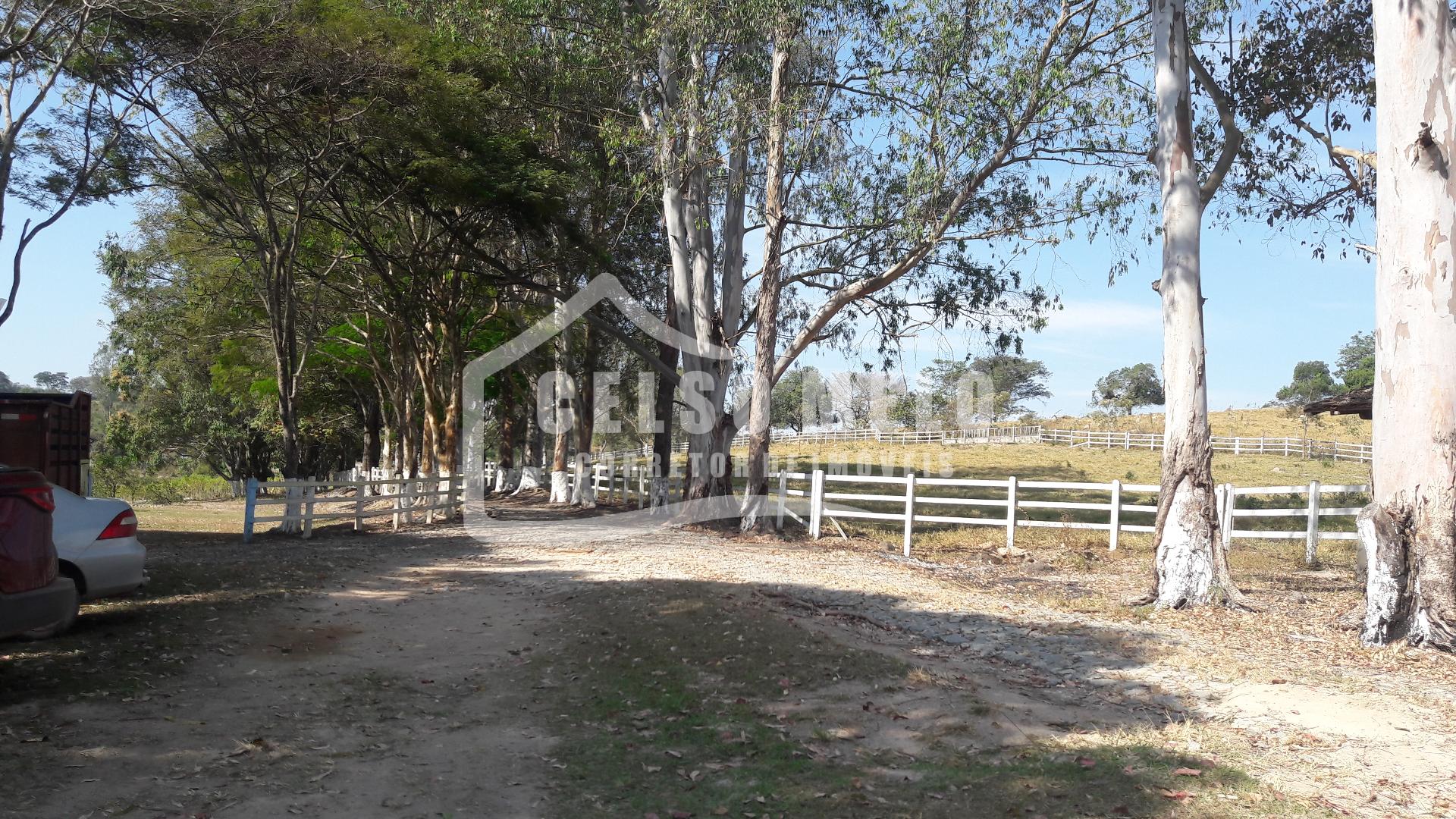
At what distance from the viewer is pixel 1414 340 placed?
8930mm

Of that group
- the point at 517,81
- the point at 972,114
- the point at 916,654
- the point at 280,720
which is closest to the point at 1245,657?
the point at 916,654

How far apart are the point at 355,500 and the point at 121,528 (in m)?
10.8

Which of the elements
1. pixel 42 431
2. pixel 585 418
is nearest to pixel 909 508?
pixel 42 431

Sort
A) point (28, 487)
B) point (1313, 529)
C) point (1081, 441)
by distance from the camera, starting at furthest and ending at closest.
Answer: point (1081, 441) → point (1313, 529) → point (28, 487)

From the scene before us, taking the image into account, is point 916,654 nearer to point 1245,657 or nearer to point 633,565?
point 1245,657

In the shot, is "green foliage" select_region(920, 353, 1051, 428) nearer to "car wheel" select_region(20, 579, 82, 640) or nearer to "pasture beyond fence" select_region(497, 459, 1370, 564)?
"pasture beyond fence" select_region(497, 459, 1370, 564)

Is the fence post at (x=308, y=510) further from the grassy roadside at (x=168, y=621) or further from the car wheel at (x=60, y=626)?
the car wheel at (x=60, y=626)

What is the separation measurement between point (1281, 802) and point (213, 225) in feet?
85.9

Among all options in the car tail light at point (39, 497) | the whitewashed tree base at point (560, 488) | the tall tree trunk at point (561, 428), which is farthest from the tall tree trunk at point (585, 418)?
the car tail light at point (39, 497)

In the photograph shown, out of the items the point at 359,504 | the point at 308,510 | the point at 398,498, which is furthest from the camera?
the point at 398,498

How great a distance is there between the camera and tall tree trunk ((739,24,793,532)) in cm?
1875

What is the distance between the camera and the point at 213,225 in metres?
25.2

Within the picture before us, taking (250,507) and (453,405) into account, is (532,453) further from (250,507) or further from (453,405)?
(250,507)

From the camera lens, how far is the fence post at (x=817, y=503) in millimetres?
18203
